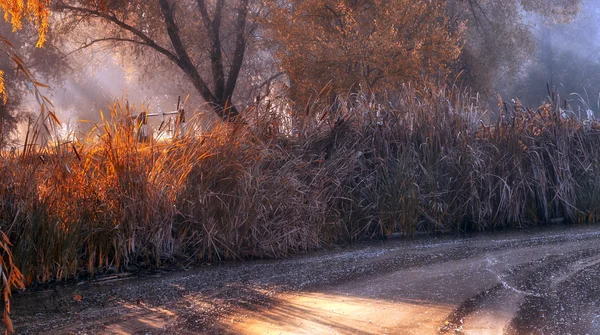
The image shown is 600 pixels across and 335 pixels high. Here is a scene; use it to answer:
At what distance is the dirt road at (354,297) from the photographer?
445 cm

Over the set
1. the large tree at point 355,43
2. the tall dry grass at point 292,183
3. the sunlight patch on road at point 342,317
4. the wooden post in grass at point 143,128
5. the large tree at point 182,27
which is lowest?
the sunlight patch on road at point 342,317

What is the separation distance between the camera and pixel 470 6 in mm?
20062

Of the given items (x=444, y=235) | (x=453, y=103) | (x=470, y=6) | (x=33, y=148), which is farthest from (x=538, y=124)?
(x=470, y=6)

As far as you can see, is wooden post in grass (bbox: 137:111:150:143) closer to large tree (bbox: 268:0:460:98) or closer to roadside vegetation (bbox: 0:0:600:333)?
roadside vegetation (bbox: 0:0:600:333)

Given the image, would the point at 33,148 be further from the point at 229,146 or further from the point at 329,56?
the point at 329,56

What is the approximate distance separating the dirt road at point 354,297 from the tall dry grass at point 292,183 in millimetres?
512

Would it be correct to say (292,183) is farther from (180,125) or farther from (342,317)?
(342,317)

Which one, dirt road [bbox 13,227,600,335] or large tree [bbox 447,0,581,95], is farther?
large tree [bbox 447,0,581,95]

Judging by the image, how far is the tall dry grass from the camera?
6.45 metres

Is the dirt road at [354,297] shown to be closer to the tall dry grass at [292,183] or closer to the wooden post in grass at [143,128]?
the tall dry grass at [292,183]

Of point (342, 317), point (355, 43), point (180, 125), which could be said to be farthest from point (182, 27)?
point (342, 317)

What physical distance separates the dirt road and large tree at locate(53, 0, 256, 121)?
10.4 m

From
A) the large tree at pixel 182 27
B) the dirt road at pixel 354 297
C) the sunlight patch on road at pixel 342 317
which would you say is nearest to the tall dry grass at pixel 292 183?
the dirt road at pixel 354 297

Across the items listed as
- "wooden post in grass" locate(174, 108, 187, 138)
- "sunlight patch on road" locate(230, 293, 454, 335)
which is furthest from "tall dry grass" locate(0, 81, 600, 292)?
"sunlight patch on road" locate(230, 293, 454, 335)
